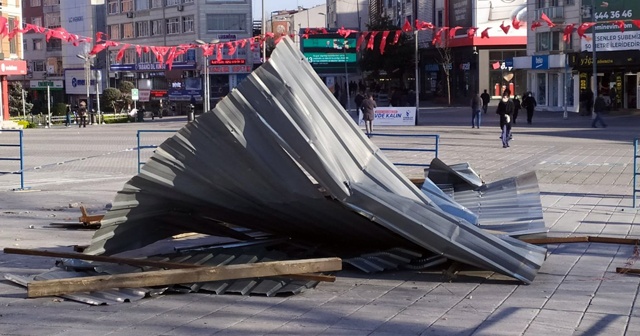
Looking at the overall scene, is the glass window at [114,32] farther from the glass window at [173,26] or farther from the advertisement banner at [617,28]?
the advertisement banner at [617,28]

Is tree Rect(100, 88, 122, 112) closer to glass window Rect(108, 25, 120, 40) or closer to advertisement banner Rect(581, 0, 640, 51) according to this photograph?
glass window Rect(108, 25, 120, 40)

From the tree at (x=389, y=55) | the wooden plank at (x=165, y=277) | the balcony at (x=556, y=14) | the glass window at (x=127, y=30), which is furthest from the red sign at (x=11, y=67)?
the wooden plank at (x=165, y=277)

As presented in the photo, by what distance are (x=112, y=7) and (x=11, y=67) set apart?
32811 mm

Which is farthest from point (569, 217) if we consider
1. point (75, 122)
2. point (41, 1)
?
point (41, 1)

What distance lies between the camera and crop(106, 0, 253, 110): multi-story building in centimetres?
7075

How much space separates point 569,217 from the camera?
45.6ft

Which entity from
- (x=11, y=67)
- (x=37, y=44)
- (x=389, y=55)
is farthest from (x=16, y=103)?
(x=37, y=44)

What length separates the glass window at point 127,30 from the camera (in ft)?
273

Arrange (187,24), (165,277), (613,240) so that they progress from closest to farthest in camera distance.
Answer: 1. (165,277)
2. (613,240)
3. (187,24)

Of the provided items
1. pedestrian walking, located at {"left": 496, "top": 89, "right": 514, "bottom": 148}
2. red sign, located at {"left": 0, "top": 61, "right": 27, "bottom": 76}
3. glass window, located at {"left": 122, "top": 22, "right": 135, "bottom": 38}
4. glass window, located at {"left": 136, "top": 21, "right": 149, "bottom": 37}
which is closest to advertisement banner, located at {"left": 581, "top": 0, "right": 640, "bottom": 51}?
pedestrian walking, located at {"left": 496, "top": 89, "right": 514, "bottom": 148}

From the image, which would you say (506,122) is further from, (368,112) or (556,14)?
(556,14)

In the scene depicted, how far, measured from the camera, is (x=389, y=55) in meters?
69.6

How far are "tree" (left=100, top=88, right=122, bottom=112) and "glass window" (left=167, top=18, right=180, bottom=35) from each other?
1159 centimetres

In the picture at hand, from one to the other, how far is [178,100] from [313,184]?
58513mm
